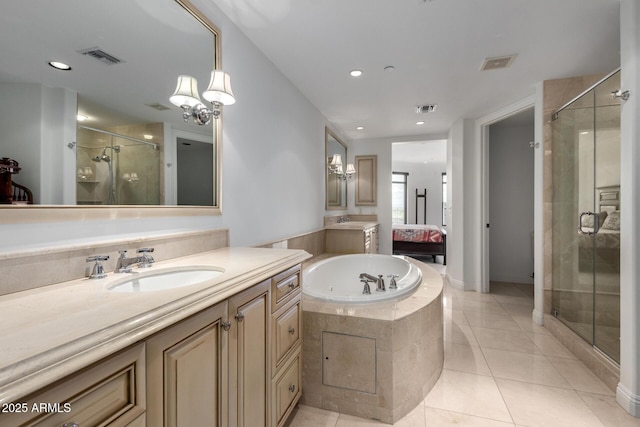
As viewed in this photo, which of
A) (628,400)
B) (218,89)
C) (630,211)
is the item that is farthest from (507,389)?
(218,89)

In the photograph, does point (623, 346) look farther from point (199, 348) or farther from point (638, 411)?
point (199, 348)

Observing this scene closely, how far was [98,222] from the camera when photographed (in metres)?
1.12

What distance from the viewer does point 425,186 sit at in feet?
28.2

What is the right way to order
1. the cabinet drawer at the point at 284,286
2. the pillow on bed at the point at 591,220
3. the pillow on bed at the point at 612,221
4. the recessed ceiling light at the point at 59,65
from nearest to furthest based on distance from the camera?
1. the recessed ceiling light at the point at 59,65
2. the cabinet drawer at the point at 284,286
3. the pillow on bed at the point at 612,221
4. the pillow on bed at the point at 591,220

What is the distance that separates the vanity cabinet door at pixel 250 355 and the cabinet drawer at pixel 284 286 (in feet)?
0.18

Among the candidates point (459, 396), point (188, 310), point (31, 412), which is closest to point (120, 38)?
point (188, 310)

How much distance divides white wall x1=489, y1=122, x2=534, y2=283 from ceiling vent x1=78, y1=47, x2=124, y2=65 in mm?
4721

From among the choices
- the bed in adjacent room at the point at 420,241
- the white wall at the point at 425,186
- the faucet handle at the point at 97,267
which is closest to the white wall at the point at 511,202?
the bed in adjacent room at the point at 420,241

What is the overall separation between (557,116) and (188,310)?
11.3 ft

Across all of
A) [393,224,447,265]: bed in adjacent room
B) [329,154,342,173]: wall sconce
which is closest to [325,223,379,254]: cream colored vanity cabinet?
[329,154,342,173]: wall sconce

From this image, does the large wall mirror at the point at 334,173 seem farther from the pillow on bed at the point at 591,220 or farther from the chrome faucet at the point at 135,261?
the chrome faucet at the point at 135,261

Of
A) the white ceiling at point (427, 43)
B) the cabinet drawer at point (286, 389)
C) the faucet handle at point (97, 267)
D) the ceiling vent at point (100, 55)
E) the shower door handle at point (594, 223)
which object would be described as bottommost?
the cabinet drawer at point (286, 389)

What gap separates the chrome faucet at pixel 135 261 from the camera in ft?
3.72

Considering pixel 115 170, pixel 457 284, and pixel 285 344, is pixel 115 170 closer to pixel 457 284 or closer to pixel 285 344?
pixel 285 344
